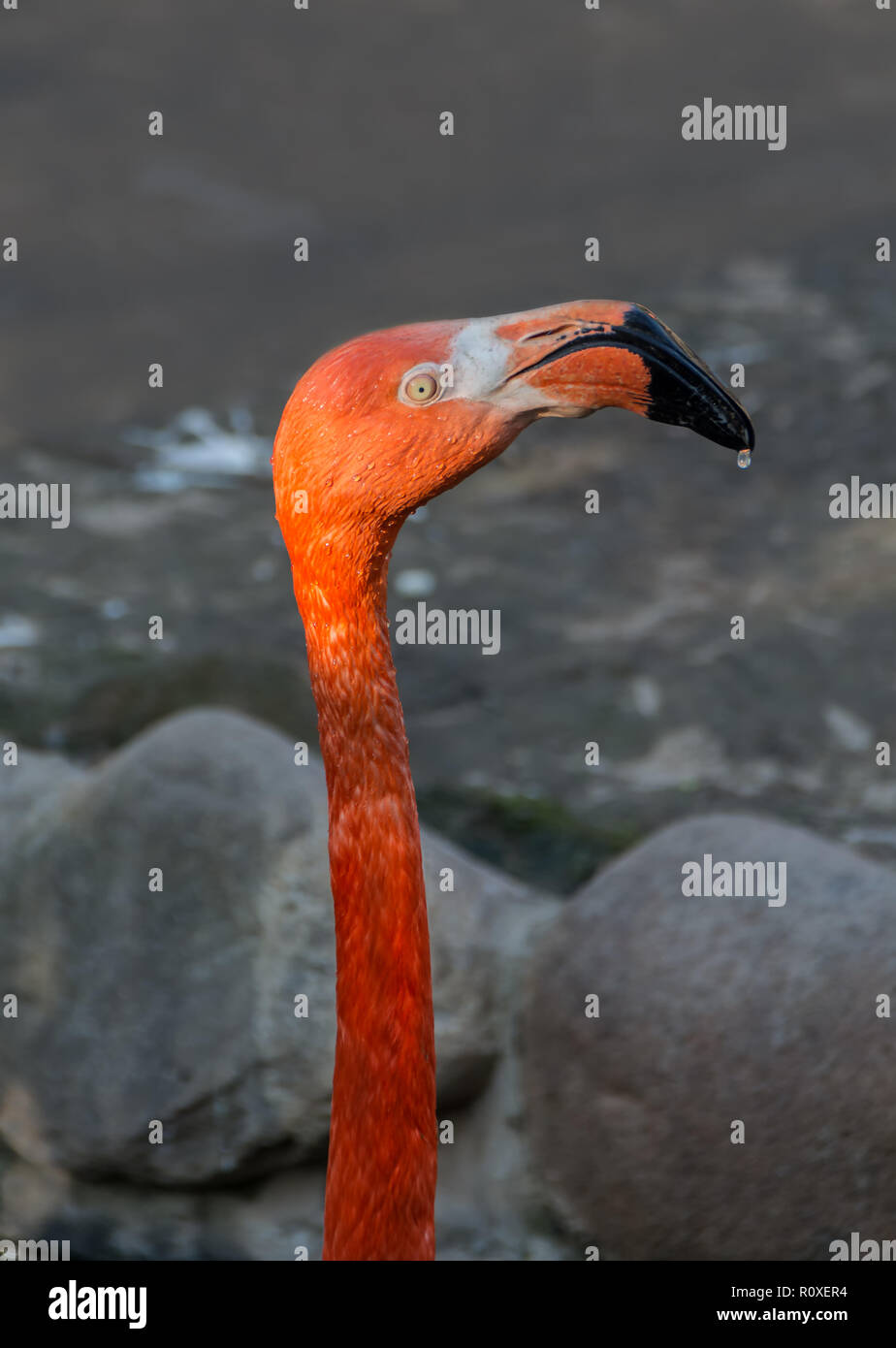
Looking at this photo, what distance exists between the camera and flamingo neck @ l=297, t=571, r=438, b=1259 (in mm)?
2000

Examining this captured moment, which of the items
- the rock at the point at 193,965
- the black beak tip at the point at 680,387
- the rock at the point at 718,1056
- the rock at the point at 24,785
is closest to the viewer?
the black beak tip at the point at 680,387

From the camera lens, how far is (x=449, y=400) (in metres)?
1.95

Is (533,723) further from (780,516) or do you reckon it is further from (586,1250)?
(586,1250)

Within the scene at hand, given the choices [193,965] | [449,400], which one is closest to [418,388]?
[449,400]

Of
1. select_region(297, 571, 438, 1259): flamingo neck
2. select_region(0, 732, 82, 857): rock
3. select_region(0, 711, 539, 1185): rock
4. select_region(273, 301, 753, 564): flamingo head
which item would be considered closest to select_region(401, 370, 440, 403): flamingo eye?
select_region(273, 301, 753, 564): flamingo head

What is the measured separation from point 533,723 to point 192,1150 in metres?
2.42

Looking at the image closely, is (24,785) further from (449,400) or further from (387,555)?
(449,400)

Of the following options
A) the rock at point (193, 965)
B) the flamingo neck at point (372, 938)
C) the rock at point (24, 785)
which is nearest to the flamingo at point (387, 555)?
the flamingo neck at point (372, 938)

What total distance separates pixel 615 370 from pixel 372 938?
781 millimetres

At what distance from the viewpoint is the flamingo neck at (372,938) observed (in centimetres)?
200

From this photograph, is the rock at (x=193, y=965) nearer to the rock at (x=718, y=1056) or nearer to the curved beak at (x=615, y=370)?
the rock at (x=718, y=1056)

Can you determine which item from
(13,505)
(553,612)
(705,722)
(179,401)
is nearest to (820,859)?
(705,722)

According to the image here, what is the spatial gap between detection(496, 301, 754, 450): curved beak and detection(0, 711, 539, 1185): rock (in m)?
1.83

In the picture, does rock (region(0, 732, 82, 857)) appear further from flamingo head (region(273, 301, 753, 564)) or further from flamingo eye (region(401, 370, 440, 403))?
flamingo eye (region(401, 370, 440, 403))
